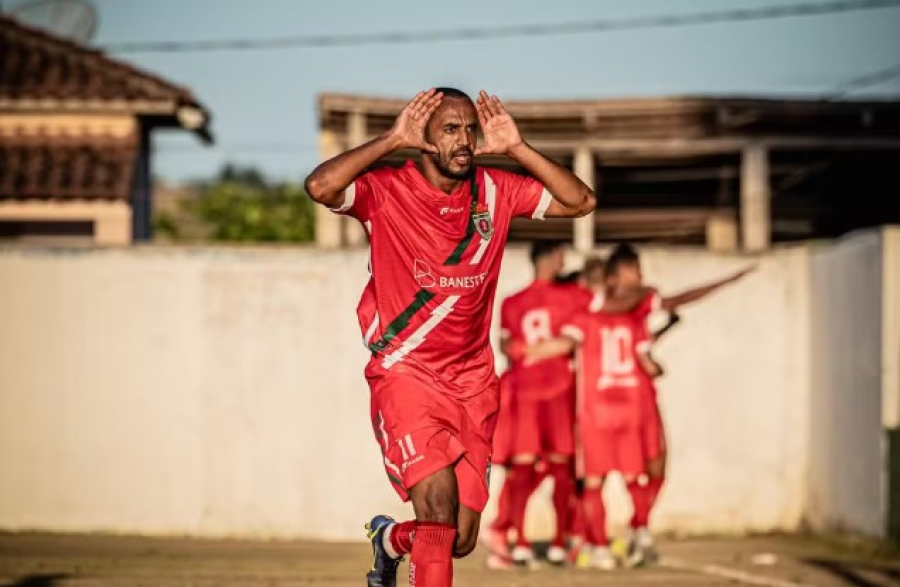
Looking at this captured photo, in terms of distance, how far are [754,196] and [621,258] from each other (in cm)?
757

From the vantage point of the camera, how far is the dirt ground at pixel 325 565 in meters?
11.7

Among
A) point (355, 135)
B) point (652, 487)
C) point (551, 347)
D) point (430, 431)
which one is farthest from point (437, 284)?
point (355, 135)

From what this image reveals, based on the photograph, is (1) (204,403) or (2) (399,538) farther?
(1) (204,403)

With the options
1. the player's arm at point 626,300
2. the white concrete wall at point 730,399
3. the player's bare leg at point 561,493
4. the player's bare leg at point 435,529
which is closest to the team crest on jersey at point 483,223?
the player's bare leg at point 435,529

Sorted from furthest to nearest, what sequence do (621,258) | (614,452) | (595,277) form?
(595,277), (621,258), (614,452)

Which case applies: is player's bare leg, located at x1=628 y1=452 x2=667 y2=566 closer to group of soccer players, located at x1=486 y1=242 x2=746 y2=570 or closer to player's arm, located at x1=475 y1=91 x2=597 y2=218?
group of soccer players, located at x1=486 y1=242 x2=746 y2=570

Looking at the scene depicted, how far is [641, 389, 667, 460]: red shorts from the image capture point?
13.0m

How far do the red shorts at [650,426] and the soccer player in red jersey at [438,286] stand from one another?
557 cm

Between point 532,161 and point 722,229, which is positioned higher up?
point 722,229

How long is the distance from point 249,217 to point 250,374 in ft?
162

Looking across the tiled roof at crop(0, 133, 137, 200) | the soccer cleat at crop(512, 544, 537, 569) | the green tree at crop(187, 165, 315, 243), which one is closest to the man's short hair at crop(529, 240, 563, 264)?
the soccer cleat at crop(512, 544, 537, 569)

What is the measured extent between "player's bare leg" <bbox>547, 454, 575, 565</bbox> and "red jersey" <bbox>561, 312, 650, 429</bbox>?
494 mm

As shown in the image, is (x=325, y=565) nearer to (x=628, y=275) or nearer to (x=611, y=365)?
(x=611, y=365)

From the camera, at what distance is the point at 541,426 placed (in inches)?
519
